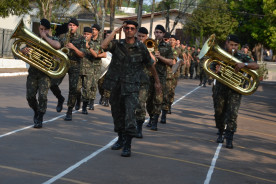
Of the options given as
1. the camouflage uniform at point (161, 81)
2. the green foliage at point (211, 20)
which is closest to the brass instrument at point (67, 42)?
the camouflage uniform at point (161, 81)

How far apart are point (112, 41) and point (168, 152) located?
75.8 inches

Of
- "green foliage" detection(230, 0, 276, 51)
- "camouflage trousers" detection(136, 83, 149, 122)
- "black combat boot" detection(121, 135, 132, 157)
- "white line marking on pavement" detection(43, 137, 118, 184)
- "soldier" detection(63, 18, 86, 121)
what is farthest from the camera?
"green foliage" detection(230, 0, 276, 51)

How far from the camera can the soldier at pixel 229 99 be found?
33.0 feet

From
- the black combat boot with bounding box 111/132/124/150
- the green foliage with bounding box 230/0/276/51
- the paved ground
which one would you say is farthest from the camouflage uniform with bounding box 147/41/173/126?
the green foliage with bounding box 230/0/276/51

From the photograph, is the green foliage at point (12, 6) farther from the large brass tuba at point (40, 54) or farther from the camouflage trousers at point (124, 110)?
the camouflage trousers at point (124, 110)

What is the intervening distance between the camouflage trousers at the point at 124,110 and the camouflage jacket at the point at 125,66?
0.09m

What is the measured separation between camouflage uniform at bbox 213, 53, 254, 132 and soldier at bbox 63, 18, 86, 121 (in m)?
2.86

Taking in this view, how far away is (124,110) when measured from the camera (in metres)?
8.52

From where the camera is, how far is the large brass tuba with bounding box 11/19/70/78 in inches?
385

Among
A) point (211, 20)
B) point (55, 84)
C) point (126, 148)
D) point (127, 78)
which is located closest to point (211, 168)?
point (126, 148)

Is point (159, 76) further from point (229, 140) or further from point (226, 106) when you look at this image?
point (229, 140)

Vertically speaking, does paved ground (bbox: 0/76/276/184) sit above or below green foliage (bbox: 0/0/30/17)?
below

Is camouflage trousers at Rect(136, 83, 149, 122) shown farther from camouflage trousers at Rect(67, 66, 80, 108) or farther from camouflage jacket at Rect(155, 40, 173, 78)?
camouflage trousers at Rect(67, 66, 80, 108)

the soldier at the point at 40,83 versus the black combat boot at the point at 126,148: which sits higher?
the soldier at the point at 40,83
